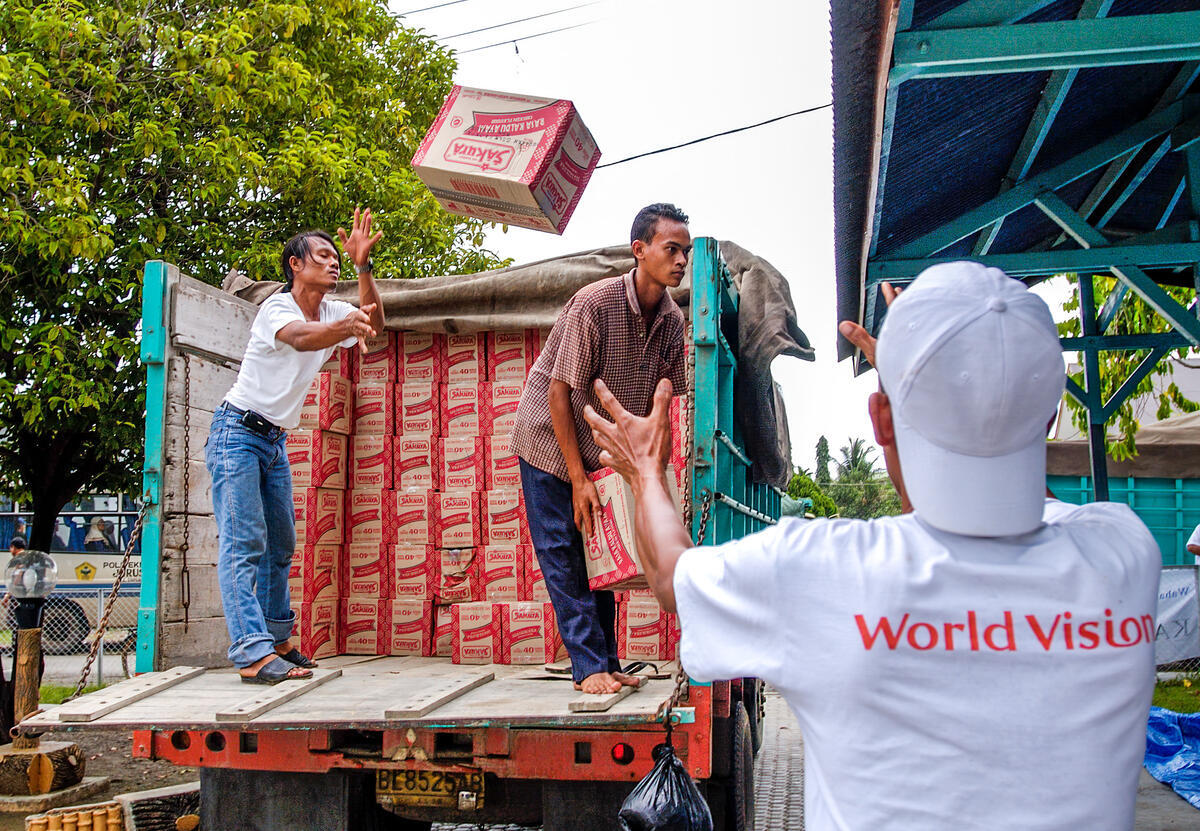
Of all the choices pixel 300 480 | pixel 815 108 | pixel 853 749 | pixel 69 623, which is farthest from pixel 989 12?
pixel 69 623

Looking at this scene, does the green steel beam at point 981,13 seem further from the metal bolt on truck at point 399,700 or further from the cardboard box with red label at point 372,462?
the cardboard box with red label at point 372,462

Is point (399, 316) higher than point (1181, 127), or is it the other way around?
point (1181, 127)

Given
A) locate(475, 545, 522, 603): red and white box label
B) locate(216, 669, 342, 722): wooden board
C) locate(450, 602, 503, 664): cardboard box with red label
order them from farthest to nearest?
locate(475, 545, 522, 603): red and white box label
locate(450, 602, 503, 664): cardboard box with red label
locate(216, 669, 342, 722): wooden board

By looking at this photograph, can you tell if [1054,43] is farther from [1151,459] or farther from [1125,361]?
[1151,459]

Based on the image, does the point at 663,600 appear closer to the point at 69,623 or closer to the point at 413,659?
the point at 413,659

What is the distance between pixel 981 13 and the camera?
3.33 metres

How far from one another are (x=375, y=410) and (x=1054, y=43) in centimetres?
380

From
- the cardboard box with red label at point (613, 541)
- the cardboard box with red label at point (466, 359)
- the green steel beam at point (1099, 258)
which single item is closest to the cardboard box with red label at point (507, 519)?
the cardboard box with red label at point (466, 359)

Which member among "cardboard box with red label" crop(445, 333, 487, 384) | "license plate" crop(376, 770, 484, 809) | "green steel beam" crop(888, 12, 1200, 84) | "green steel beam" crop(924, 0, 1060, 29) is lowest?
"license plate" crop(376, 770, 484, 809)

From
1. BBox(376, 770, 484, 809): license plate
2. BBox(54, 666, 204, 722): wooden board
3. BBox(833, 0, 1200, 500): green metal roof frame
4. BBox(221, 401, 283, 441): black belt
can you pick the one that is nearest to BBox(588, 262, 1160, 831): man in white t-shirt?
BBox(833, 0, 1200, 500): green metal roof frame

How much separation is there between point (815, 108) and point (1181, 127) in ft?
25.5

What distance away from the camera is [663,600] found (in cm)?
154

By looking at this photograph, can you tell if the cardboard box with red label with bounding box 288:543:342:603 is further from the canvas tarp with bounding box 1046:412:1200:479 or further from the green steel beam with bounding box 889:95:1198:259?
the canvas tarp with bounding box 1046:412:1200:479

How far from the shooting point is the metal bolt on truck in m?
3.44
